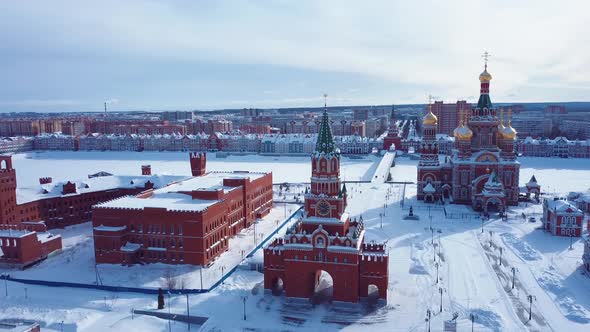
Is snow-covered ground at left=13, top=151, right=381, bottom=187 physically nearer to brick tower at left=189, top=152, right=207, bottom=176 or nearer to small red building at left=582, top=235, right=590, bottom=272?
brick tower at left=189, top=152, right=207, bottom=176

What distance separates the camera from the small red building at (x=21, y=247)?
117 feet

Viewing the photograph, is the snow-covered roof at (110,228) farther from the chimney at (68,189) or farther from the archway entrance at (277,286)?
the chimney at (68,189)

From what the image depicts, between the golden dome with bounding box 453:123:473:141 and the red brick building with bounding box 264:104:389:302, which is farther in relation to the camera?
the golden dome with bounding box 453:123:473:141

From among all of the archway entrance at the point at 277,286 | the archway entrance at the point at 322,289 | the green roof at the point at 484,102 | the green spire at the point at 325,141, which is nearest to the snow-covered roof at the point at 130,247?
the archway entrance at the point at 277,286

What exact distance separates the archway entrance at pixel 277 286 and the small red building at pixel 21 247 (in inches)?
791

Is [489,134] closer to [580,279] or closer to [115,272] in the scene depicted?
[580,279]

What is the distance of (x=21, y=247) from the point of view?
35469mm

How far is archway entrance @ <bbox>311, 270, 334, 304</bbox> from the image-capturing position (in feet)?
95.5

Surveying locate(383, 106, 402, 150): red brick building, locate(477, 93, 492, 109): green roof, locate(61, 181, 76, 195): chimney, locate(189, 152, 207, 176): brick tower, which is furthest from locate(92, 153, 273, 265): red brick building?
locate(383, 106, 402, 150): red brick building

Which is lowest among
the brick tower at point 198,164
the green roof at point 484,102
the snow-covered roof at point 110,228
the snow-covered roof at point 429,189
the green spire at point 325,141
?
the snow-covered roof at point 110,228

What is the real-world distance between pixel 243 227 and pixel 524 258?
974 inches

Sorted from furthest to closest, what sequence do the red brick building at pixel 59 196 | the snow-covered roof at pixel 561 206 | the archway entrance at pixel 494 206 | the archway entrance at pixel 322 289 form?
1. the archway entrance at pixel 494 206
2. the red brick building at pixel 59 196
3. the snow-covered roof at pixel 561 206
4. the archway entrance at pixel 322 289

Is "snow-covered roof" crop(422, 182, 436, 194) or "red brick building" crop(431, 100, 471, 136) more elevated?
"red brick building" crop(431, 100, 471, 136)

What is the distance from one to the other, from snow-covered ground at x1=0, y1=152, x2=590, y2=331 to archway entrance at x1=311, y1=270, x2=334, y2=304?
95 centimetres
